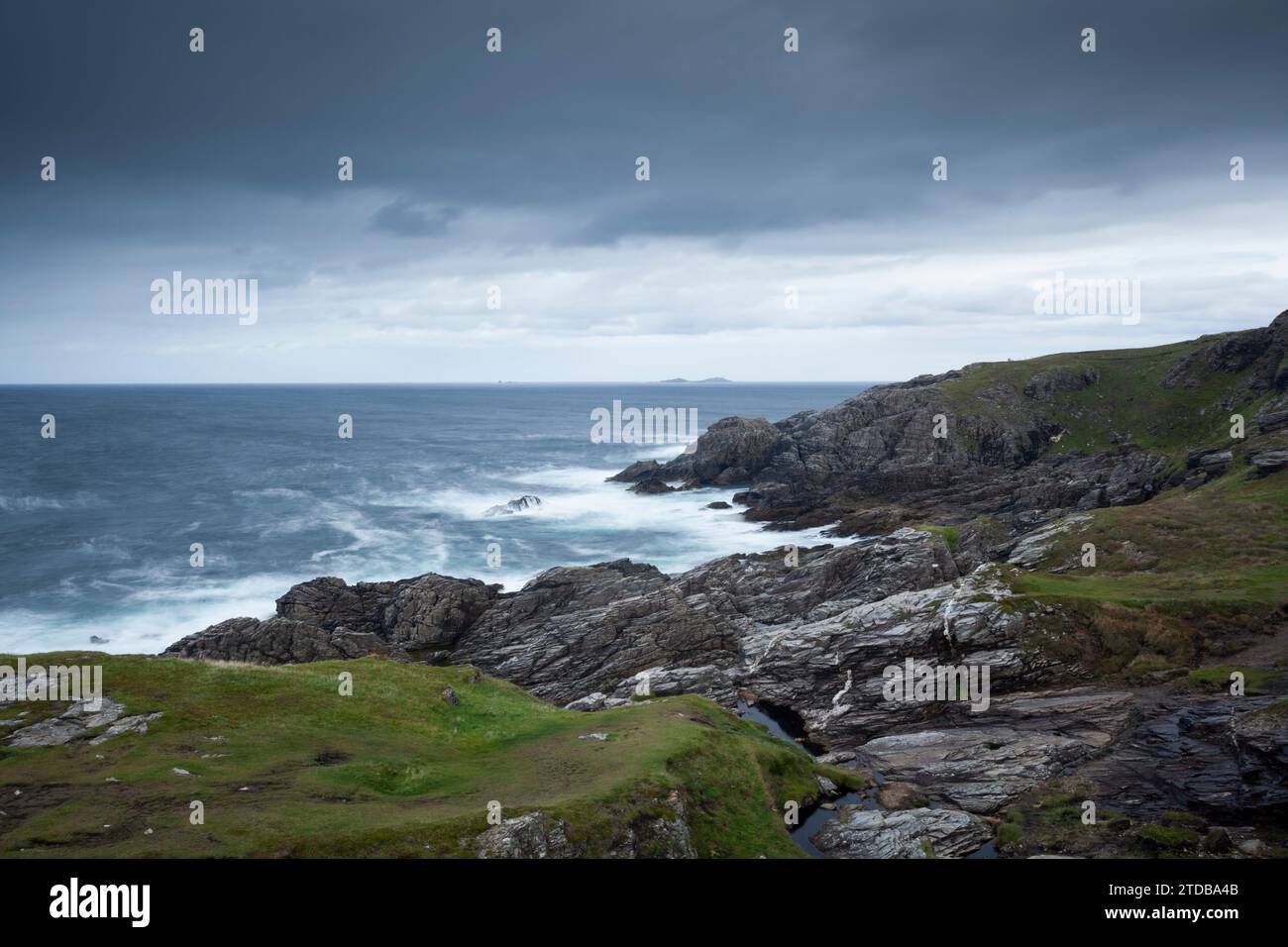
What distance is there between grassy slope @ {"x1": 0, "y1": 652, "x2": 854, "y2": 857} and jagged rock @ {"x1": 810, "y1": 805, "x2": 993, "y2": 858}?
240 cm

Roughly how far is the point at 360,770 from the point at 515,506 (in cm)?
8538

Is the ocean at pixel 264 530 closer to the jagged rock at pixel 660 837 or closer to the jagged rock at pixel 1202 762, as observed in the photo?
the jagged rock at pixel 1202 762

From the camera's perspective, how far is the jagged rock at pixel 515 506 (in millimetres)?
108938

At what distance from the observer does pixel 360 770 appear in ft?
89.0

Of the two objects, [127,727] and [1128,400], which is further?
[1128,400]

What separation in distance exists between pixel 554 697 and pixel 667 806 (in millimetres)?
25962

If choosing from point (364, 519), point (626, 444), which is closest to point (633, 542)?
point (364, 519)

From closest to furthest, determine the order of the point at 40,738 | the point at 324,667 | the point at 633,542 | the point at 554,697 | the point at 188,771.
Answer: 1. the point at 188,771
2. the point at 40,738
3. the point at 324,667
4. the point at 554,697
5. the point at 633,542

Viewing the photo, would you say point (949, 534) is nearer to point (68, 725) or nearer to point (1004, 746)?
point (1004, 746)

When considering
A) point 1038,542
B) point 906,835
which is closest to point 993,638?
point 906,835

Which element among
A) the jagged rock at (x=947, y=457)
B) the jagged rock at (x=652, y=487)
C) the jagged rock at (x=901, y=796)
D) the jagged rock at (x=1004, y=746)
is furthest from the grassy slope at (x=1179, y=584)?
the jagged rock at (x=652, y=487)
